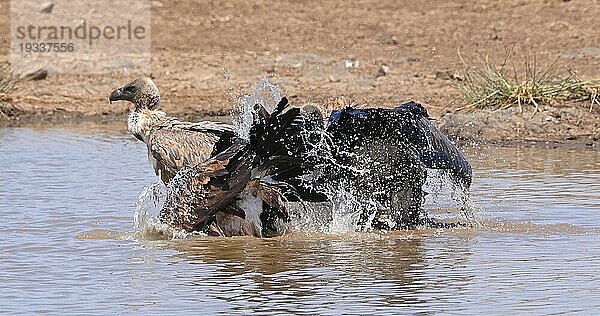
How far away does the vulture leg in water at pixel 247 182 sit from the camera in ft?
25.4

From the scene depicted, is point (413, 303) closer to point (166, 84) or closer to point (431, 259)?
point (431, 259)

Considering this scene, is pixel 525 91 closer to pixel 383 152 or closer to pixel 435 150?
pixel 435 150

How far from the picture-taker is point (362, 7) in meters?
22.2

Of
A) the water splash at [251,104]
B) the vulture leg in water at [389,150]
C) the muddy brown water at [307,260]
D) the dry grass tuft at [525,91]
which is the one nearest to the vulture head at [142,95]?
the muddy brown water at [307,260]

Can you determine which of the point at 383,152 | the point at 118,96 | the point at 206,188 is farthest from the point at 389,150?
the point at 118,96

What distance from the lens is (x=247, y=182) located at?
784 cm

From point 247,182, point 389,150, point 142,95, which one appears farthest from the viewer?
point 142,95

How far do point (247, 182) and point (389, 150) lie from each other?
3.10ft

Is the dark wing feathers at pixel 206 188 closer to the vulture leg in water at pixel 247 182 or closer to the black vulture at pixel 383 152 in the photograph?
the vulture leg in water at pixel 247 182

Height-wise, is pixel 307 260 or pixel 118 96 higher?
pixel 118 96

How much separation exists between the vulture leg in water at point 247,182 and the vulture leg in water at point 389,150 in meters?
0.30

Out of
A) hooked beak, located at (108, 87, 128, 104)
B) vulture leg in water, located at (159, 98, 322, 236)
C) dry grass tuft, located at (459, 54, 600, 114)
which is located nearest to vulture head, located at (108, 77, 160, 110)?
hooked beak, located at (108, 87, 128, 104)

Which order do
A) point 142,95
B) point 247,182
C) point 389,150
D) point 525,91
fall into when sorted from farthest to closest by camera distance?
point 525,91 → point 142,95 → point 389,150 → point 247,182

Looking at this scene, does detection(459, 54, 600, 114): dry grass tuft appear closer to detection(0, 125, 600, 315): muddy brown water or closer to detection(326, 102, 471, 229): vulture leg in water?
detection(0, 125, 600, 315): muddy brown water
